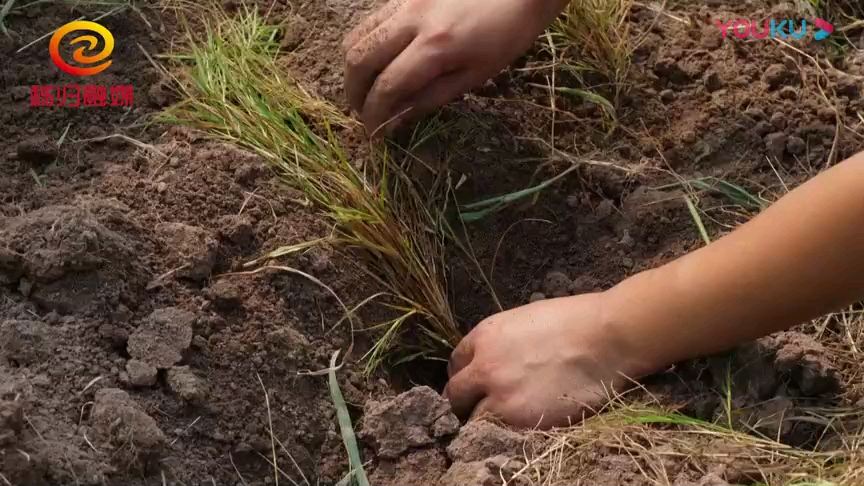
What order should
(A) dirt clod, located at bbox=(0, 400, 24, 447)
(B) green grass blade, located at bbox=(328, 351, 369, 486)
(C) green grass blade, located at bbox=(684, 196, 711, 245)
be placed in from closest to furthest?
(A) dirt clod, located at bbox=(0, 400, 24, 447) < (B) green grass blade, located at bbox=(328, 351, 369, 486) < (C) green grass blade, located at bbox=(684, 196, 711, 245)

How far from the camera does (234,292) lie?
55.7 inches

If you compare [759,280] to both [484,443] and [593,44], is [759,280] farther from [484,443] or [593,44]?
[593,44]

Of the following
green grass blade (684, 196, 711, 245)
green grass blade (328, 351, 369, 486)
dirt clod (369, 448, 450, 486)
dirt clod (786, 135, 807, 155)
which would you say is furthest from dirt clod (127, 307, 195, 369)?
dirt clod (786, 135, 807, 155)

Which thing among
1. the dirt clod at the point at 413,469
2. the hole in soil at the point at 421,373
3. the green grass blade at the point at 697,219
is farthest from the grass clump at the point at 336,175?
the green grass blade at the point at 697,219

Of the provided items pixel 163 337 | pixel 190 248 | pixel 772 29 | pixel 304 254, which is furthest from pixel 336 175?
pixel 772 29

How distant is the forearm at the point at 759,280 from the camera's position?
1181 mm

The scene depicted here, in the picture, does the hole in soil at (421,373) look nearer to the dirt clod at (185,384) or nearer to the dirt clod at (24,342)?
the dirt clod at (185,384)

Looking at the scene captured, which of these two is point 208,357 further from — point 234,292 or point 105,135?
point 105,135

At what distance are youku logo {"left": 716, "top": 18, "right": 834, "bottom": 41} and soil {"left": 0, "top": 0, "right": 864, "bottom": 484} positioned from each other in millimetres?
28

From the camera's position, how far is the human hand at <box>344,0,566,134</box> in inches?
59.7

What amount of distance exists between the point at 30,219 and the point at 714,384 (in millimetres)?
974

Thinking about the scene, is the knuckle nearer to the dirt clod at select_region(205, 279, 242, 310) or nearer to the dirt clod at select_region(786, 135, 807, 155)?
the dirt clod at select_region(205, 279, 242, 310)

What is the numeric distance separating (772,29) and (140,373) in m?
1.32

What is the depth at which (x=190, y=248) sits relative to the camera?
1425 millimetres
